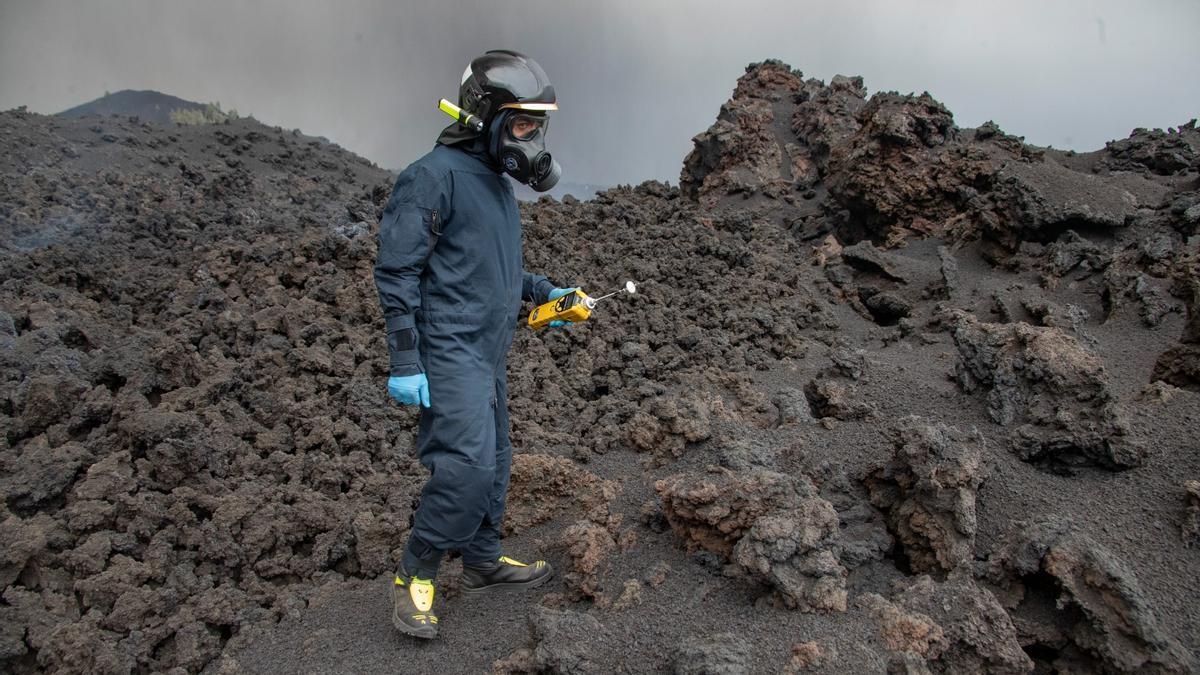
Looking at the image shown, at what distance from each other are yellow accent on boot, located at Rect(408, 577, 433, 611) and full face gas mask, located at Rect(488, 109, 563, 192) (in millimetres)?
1647

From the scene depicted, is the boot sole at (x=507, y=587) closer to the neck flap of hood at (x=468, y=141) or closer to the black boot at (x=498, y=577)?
the black boot at (x=498, y=577)

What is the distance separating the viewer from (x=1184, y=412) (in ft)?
11.2

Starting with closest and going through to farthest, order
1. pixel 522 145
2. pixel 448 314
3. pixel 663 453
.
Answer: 1. pixel 448 314
2. pixel 522 145
3. pixel 663 453

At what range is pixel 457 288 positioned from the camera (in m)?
2.77

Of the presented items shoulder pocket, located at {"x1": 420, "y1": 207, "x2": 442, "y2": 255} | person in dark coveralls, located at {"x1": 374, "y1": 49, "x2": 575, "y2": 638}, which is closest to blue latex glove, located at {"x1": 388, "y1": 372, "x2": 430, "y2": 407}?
person in dark coveralls, located at {"x1": 374, "y1": 49, "x2": 575, "y2": 638}

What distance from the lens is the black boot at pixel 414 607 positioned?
2.87 meters

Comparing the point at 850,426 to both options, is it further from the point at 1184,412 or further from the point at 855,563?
the point at 1184,412

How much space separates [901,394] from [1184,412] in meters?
1.33

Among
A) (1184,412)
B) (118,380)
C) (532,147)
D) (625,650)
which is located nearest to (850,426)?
(1184,412)

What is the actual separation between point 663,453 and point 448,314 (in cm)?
174

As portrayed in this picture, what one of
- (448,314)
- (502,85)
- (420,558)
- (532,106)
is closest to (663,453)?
(420,558)

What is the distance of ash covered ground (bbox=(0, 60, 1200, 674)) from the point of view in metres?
2.67

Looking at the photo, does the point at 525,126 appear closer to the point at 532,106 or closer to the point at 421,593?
the point at 532,106

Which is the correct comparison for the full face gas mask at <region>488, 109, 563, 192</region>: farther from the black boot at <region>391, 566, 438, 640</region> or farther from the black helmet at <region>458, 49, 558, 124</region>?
the black boot at <region>391, 566, 438, 640</region>
